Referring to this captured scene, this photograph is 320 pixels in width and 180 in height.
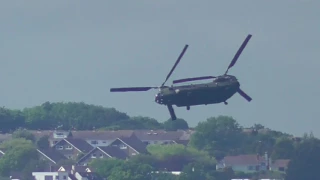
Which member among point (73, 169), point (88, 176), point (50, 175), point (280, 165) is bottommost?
point (88, 176)

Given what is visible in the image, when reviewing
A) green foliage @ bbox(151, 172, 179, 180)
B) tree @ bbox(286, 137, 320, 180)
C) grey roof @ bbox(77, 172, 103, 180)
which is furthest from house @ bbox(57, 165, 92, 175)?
tree @ bbox(286, 137, 320, 180)

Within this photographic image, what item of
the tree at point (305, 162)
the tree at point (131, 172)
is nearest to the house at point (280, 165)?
the tree at point (305, 162)

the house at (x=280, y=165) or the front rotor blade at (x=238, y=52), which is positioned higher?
the house at (x=280, y=165)

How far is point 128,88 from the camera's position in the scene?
8594 cm

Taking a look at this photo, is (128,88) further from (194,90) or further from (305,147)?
(305,147)

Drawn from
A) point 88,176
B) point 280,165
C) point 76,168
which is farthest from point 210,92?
point 280,165

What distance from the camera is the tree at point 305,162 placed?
579 feet

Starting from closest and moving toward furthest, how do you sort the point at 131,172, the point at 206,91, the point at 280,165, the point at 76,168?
1. the point at 206,91
2. the point at 131,172
3. the point at 76,168
4. the point at 280,165

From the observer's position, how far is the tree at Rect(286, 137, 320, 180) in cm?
17638

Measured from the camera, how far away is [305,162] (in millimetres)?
179125

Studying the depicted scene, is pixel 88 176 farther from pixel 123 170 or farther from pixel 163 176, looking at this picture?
pixel 163 176

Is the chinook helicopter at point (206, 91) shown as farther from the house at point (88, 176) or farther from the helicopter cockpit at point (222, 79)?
the house at point (88, 176)

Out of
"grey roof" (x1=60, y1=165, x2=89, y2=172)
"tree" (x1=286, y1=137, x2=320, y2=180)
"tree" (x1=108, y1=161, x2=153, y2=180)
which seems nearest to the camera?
"tree" (x1=286, y1=137, x2=320, y2=180)

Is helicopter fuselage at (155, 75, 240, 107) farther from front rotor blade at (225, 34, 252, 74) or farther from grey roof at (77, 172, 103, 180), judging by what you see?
grey roof at (77, 172, 103, 180)
